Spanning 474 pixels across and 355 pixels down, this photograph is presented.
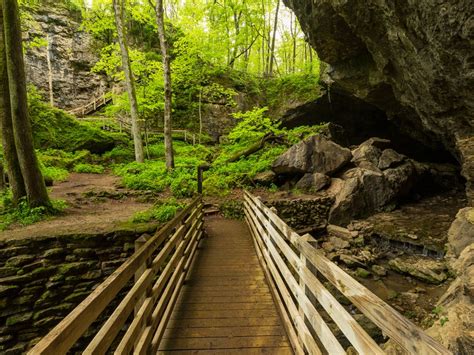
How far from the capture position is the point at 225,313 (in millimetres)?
4035

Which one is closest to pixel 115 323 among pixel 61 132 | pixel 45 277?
pixel 45 277

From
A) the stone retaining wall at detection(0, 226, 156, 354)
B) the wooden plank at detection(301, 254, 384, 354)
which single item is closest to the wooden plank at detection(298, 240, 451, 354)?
the wooden plank at detection(301, 254, 384, 354)

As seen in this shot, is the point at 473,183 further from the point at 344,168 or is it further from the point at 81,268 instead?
the point at 81,268

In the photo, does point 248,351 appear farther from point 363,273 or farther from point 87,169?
point 87,169

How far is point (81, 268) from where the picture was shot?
6328mm

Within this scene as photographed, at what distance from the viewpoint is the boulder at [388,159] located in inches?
497

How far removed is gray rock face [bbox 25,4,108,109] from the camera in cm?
2536

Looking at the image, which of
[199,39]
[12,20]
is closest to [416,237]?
[12,20]

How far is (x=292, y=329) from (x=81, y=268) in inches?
210

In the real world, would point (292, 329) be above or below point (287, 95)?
below

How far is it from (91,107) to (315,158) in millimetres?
23598

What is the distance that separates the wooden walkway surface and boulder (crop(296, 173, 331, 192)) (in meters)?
6.68

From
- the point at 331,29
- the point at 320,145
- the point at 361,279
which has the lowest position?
the point at 361,279

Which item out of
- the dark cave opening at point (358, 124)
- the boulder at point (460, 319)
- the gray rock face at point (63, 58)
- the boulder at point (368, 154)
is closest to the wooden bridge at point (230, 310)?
the boulder at point (460, 319)
